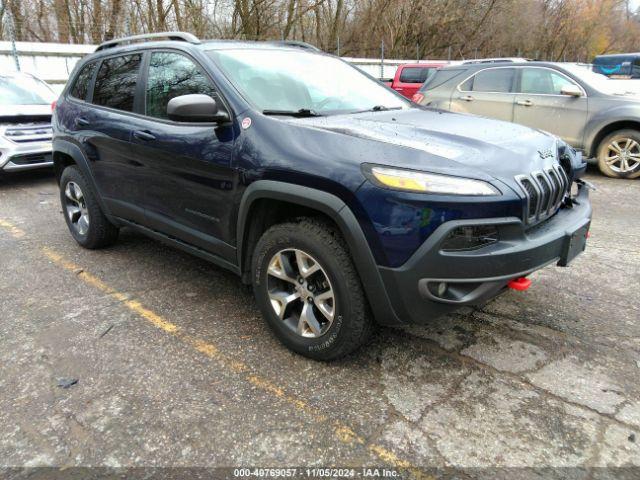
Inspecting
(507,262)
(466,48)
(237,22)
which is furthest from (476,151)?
(466,48)

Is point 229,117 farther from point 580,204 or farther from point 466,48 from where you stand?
point 466,48

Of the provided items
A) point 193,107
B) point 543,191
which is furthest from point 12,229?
point 543,191

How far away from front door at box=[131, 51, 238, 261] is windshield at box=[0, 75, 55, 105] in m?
5.53

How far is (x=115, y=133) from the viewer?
3.72 meters

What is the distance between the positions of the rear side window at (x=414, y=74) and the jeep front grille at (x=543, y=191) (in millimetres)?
11095

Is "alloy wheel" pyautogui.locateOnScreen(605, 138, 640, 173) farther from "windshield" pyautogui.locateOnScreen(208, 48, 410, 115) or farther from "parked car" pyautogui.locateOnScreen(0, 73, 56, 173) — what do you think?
"parked car" pyautogui.locateOnScreen(0, 73, 56, 173)

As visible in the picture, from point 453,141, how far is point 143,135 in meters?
2.08

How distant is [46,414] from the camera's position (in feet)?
7.73

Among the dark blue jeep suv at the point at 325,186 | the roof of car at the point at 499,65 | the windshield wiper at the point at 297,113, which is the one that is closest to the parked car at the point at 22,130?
the dark blue jeep suv at the point at 325,186

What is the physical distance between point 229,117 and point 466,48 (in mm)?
32372

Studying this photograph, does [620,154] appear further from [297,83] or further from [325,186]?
[325,186]

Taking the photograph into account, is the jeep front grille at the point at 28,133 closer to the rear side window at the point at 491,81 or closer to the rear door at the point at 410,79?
the rear side window at the point at 491,81

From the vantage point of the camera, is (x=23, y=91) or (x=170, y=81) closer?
(x=170, y=81)

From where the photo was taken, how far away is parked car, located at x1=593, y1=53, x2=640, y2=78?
21609 millimetres
